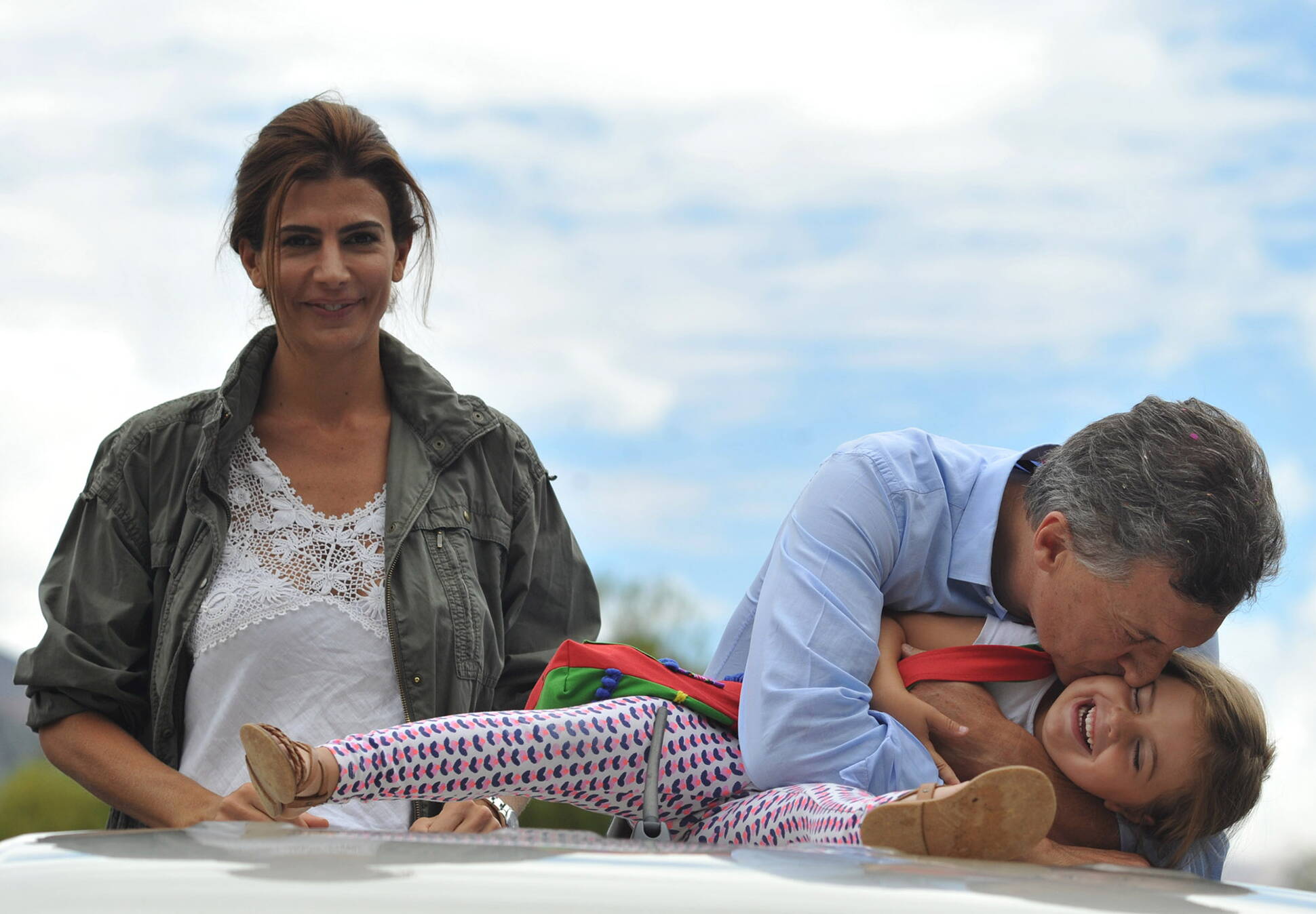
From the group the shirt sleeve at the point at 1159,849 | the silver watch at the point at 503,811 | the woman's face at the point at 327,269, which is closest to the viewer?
the shirt sleeve at the point at 1159,849

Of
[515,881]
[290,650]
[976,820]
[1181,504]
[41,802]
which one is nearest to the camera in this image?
[515,881]

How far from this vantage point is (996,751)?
10.1ft

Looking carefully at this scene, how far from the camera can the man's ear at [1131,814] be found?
3.18 meters

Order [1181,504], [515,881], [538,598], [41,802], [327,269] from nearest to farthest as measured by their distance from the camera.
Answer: [515,881], [1181,504], [327,269], [538,598], [41,802]

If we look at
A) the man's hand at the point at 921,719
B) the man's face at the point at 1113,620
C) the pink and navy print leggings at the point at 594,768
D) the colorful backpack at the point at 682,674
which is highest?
the man's face at the point at 1113,620

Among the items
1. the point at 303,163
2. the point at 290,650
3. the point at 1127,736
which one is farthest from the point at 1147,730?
the point at 303,163

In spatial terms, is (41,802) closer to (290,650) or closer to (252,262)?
(252,262)

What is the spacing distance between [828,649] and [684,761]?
415mm

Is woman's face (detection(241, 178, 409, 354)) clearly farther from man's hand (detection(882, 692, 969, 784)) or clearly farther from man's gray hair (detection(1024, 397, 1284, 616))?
man's gray hair (detection(1024, 397, 1284, 616))

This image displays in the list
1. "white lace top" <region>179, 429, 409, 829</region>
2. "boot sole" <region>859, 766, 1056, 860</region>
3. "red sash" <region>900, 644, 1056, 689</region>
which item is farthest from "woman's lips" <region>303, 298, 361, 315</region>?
"boot sole" <region>859, 766, 1056, 860</region>

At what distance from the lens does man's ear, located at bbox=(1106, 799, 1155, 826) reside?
318 centimetres

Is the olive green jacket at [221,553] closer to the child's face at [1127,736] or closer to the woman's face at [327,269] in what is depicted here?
the woman's face at [327,269]

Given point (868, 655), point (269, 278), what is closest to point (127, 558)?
point (269, 278)

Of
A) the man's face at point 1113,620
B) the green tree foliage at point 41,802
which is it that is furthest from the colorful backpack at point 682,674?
the green tree foliage at point 41,802
